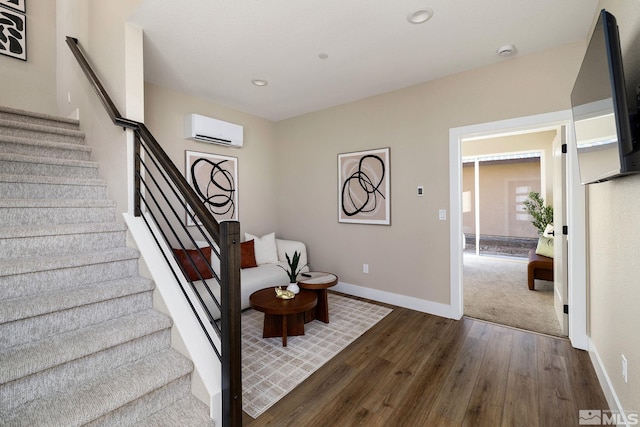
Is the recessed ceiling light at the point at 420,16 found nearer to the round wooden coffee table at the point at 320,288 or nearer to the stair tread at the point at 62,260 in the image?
the round wooden coffee table at the point at 320,288

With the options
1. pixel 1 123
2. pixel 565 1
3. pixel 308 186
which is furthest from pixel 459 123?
pixel 1 123

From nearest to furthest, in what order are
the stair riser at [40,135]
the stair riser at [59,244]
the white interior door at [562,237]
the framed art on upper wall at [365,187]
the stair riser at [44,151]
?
the stair riser at [59,244] < the stair riser at [44,151] < the stair riser at [40,135] < the white interior door at [562,237] < the framed art on upper wall at [365,187]

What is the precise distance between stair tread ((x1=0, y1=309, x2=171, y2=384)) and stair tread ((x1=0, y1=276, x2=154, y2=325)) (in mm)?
133

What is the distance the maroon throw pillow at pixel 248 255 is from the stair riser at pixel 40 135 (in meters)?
1.93

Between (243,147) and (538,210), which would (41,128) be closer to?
(243,147)

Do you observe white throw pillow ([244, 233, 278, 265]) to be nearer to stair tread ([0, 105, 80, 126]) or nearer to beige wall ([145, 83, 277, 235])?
beige wall ([145, 83, 277, 235])

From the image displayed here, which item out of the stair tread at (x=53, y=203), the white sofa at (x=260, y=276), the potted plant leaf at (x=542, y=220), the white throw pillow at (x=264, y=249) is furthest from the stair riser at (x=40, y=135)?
the potted plant leaf at (x=542, y=220)

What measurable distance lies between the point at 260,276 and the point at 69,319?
1.96m

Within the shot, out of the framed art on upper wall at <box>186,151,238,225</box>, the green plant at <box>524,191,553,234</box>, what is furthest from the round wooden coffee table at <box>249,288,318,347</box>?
the green plant at <box>524,191,553,234</box>

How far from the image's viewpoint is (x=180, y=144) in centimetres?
338

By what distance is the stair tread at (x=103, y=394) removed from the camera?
1074 mm

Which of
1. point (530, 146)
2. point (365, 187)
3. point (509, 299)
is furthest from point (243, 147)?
point (530, 146)

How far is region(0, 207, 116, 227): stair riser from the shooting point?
66.3 inches

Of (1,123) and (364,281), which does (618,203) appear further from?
(1,123)
